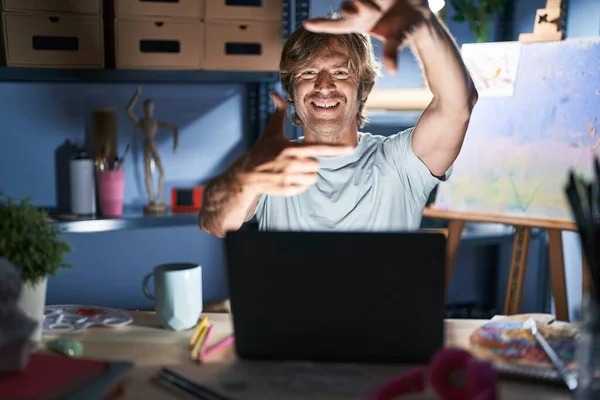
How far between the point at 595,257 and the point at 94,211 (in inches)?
75.3

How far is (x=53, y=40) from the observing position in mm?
2254

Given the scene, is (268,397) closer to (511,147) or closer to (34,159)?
(511,147)

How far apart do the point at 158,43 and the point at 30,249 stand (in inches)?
57.1

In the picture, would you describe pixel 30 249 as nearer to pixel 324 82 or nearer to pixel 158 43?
pixel 324 82

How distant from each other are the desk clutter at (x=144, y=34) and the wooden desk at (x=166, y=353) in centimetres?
123

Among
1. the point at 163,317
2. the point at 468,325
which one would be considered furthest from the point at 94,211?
the point at 468,325

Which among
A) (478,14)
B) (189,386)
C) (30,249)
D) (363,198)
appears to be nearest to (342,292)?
(189,386)

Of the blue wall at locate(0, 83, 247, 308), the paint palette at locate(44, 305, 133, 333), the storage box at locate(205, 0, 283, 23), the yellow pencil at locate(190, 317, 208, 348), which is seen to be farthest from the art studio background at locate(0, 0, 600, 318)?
the yellow pencil at locate(190, 317, 208, 348)

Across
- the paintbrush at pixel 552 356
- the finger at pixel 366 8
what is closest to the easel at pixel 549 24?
the finger at pixel 366 8

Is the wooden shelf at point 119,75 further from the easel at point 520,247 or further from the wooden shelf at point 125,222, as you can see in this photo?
the easel at point 520,247

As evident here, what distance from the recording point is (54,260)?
1.03 meters

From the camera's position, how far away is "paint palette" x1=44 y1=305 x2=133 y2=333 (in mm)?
1154

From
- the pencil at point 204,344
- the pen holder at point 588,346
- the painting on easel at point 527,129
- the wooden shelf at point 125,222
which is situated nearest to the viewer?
the pen holder at point 588,346

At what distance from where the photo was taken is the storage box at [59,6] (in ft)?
7.07
